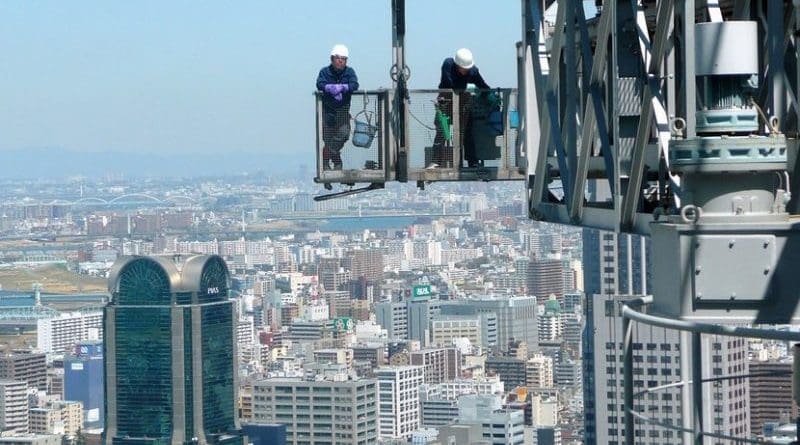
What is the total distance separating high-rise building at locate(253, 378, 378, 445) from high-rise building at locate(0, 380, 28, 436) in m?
7.89

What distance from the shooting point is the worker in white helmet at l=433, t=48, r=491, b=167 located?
271 inches

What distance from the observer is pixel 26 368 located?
2758 inches

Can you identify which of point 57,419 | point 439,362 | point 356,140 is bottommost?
point 57,419

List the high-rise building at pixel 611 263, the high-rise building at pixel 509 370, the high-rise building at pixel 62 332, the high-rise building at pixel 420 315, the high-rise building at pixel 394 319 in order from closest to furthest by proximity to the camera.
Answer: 1. the high-rise building at pixel 611 263
2. the high-rise building at pixel 509 370
3. the high-rise building at pixel 420 315
4. the high-rise building at pixel 394 319
5. the high-rise building at pixel 62 332

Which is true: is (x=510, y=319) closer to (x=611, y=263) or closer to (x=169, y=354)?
(x=169, y=354)

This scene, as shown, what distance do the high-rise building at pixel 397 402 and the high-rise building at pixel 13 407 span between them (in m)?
9.96

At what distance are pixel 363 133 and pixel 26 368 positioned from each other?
Result: 64.6 metres

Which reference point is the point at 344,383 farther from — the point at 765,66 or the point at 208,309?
the point at 765,66

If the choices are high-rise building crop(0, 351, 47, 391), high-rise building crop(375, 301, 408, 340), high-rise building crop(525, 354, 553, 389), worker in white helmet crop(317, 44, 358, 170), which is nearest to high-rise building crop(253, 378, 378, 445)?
high-rise building crop(525, 354, 553, 389)

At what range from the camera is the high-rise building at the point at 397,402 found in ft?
190

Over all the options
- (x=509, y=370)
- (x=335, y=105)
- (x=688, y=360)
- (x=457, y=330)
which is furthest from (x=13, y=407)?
(x=688, y=360)

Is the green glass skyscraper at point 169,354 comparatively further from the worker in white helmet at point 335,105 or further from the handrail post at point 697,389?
the handrail post at point 697,389

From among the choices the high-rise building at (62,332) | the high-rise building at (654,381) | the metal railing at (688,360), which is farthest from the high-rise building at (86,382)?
the metal railing at (688,360)

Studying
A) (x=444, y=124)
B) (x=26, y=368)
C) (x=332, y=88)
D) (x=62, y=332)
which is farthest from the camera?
(x=62, y=332)
